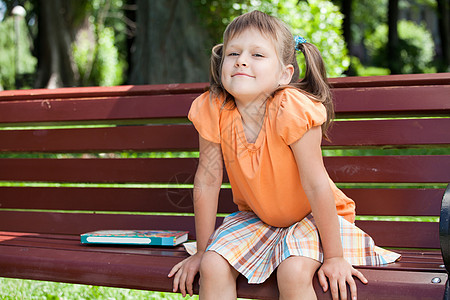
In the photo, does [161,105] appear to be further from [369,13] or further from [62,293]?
[369,13]

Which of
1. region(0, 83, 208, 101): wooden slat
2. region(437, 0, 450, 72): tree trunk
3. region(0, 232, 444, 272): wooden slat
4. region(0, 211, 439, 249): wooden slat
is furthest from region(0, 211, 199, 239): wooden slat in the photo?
region(437, 0, 450, 72): tree trunk

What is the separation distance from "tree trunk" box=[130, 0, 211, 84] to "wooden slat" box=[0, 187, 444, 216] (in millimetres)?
3838

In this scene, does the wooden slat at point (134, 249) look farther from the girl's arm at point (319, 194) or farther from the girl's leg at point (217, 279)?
the girl's leg at point (217, 279)

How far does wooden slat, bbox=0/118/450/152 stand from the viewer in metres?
2.61

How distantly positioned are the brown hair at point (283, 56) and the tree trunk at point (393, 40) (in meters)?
16.6

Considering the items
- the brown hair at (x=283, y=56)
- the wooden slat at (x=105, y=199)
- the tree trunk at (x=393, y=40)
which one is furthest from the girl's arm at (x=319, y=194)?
the tree trunk at (x=393, y=40)

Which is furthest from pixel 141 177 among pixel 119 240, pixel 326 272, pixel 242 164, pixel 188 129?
pixel 326 272

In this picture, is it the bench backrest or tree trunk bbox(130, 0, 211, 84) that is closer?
the bench backrest

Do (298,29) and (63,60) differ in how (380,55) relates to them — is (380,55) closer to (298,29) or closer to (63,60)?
(63,60)

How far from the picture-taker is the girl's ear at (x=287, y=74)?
2.27 m

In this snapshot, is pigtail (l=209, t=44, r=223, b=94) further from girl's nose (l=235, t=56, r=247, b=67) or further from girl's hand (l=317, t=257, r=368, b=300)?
girl's hand (l=317, t=257, r=368, b=300)

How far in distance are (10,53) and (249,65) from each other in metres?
24.3

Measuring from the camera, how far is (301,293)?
1.87 m

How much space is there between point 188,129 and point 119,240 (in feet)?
2.29
